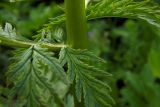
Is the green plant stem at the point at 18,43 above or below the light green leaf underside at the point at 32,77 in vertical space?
above

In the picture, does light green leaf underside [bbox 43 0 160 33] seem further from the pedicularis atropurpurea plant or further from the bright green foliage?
the bright green foliage

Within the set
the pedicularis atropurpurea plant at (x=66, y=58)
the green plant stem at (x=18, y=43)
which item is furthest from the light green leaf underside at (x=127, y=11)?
the green plant stem at (x=18, y=43)

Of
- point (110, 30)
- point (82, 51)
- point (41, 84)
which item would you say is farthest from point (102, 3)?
point (110, 30)

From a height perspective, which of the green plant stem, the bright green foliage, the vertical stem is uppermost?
the vertical stem

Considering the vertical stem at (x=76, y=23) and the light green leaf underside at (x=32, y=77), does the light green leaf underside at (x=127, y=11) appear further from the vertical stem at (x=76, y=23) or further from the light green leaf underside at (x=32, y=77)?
the light green leaf underside at (x=32, y=77)

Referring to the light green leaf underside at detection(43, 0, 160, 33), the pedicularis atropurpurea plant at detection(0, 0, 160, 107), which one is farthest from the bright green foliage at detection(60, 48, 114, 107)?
the light green leaf underside at detection(43, 0, 160, 33)

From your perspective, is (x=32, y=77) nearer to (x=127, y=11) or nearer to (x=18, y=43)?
(x=18, y=43)

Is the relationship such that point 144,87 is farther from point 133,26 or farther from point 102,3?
point 102,3

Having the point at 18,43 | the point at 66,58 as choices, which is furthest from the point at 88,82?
the point at 18,43
